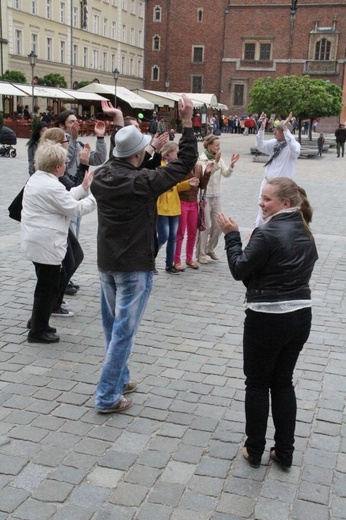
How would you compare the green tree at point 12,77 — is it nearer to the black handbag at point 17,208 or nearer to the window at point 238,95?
the window at point 238,95

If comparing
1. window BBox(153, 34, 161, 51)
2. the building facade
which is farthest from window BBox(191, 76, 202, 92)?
the building facade

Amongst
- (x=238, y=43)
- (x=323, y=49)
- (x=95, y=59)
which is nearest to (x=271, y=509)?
(x=95, y=59)

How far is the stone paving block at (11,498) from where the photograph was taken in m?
3.20

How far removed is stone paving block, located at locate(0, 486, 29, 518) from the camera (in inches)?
126

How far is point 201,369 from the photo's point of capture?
5.10 metres

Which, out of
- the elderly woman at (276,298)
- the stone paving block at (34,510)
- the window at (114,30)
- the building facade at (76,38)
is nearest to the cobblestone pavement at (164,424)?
the stone paving block at (34,510)

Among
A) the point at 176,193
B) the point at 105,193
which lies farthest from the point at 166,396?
the point at 176,193

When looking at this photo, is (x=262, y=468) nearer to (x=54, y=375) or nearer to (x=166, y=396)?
(x=166, y=396)

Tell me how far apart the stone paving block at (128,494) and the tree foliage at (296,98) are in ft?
96.9

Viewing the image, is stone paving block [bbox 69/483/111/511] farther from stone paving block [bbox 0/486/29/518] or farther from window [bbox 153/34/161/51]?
window [bbox 153/34/161/51]

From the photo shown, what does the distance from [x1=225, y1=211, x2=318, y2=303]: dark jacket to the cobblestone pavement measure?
43.7 inches

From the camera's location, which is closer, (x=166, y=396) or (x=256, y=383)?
(x=256, y=383)

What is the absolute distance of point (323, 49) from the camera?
63.2m

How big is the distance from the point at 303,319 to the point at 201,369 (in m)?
1.82
